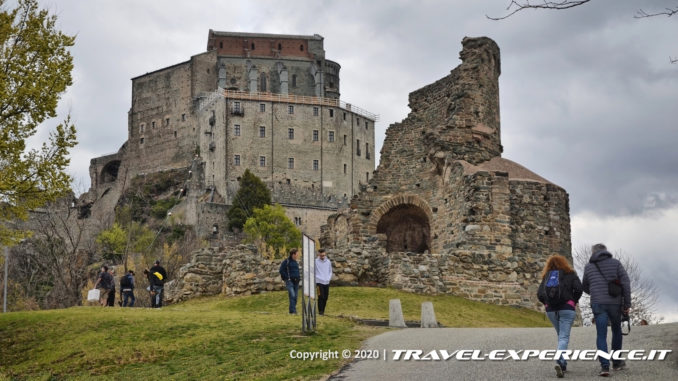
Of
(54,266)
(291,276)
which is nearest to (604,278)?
(291,276)

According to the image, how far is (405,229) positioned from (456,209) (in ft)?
15.5

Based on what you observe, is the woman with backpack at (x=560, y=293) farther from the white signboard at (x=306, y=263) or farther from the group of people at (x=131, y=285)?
the group of people at (x=131, y=285)

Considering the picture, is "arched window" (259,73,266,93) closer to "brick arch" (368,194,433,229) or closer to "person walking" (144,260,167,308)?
"brick arch" (368,194,433,229)

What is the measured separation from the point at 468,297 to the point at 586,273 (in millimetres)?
14919

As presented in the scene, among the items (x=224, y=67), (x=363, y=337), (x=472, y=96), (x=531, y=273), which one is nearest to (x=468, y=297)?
(x=531, y=273)

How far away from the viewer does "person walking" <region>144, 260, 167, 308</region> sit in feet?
85.1

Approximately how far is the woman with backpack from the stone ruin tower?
45.3 feet

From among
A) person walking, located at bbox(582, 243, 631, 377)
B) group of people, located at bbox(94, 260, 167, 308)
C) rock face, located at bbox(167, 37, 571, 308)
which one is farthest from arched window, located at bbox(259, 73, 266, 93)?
person walking, located at bbox(582, 243, 631, 377)

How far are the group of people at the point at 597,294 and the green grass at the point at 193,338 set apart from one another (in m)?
3.21

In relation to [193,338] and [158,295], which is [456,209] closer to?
[158,295]

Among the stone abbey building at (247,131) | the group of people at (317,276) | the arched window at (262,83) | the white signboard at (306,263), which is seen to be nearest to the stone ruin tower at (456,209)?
the group of people at (317,276)

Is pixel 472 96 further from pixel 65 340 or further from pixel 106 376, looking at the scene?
pixel 106 376

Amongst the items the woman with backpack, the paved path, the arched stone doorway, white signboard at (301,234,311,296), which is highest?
the arched stone doorway

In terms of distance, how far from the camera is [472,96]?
107 feet
